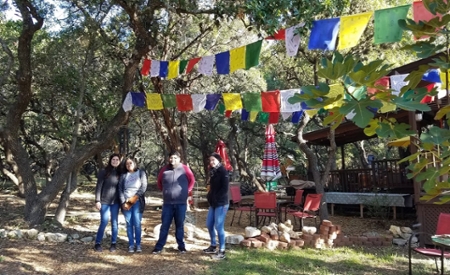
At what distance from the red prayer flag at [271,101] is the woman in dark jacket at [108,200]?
12.1 ft

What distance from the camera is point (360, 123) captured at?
117cm

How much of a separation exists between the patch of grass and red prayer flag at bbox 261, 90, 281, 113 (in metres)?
3.18

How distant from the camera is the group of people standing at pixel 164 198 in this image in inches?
226

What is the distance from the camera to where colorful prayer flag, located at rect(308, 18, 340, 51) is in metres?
5.82

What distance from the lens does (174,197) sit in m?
5.82

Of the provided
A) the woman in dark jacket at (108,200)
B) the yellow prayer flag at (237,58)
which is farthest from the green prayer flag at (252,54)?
the woman in dark jacket at (108,200)

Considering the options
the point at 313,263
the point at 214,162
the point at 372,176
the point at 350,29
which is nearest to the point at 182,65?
the point at 214,162

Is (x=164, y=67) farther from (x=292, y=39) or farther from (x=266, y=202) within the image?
(x=266, y=202)

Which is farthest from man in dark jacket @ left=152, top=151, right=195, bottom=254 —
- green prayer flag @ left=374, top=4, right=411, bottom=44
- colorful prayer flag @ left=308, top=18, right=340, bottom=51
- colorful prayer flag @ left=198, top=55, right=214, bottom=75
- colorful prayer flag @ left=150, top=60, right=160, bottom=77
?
green prayer flag @ left=374, top=4, right=411, bottom=44

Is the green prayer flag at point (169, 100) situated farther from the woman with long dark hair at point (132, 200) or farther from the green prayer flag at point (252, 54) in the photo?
the woman with long dark hair at point (132, 200)

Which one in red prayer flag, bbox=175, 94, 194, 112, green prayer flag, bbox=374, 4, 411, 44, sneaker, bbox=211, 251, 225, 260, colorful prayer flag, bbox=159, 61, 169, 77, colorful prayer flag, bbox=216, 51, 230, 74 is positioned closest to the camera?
green prayer flag, bbox=374, 4, 411, 44

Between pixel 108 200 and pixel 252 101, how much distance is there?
12.6 feet

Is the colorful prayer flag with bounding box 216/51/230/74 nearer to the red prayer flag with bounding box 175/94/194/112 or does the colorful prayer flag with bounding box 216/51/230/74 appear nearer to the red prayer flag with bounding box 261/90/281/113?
the red prayer flag with bounding box 261/90/281/113

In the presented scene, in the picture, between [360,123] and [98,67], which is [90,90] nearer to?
[98,67]
